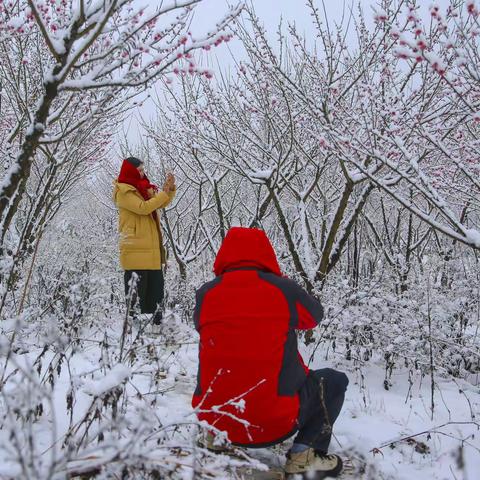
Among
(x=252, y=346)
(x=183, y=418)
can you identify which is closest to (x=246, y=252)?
(x=252, y=346)

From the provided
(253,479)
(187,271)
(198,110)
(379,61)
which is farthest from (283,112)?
(253,479)

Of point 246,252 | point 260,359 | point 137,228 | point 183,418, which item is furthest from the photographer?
point 137,228

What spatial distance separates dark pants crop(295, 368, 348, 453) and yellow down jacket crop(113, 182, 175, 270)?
2780 millimetres

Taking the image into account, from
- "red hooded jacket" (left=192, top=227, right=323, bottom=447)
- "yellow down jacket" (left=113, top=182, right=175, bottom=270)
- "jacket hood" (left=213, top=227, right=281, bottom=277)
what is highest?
"yellow down jacket" (left=113, top=182, right=175, bottom=270)

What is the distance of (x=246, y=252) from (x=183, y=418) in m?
1.05

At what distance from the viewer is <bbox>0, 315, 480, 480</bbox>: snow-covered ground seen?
1.63m

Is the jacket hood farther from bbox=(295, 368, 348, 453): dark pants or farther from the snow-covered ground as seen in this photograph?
bbox=(295, 368, 348, 453): dark pants

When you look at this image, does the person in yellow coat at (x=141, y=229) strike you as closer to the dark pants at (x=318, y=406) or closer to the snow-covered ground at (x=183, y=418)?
the snow-covered ground at (x=183, y=418)

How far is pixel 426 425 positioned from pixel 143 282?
2.99 metres

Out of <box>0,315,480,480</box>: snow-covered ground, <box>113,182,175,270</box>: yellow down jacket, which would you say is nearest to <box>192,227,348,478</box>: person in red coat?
<box>0,315,480,480</box>: snow-covered ground

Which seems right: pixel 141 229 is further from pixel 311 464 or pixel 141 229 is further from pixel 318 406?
pixel 311 464

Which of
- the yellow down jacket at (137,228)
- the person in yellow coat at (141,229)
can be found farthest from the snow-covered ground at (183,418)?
the yellow down jacket at (137,228)

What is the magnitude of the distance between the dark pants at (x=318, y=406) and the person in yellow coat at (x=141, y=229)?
2594 mm

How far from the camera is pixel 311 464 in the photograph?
232 centimetres
